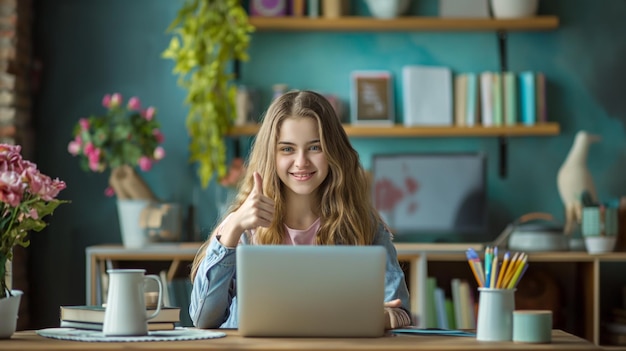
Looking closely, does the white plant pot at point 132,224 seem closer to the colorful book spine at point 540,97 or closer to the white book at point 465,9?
the white book at point 465,9

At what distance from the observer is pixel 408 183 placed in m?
4.20

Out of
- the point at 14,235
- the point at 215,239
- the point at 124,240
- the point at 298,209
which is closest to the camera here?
the point at 14,235

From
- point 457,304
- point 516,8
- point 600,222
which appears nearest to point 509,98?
point 516,8

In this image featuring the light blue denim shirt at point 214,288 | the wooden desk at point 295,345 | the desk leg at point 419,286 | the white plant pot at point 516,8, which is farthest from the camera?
the white plant pot at point 516,8

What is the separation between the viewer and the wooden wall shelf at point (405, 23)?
13.5ft

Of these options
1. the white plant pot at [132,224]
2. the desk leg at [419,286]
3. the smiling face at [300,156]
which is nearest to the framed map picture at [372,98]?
the desk leg at [419,286]

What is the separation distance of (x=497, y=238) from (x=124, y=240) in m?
1.59

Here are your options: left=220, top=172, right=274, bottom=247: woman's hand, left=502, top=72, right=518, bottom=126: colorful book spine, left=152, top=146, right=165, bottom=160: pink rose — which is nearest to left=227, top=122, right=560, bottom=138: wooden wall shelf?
left=502, top=72, right=518, bottom=126: colorful book spine

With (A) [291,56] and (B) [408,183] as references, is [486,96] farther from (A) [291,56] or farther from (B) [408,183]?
(A) [291,56]

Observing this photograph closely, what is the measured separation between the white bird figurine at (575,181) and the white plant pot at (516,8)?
0.56 m

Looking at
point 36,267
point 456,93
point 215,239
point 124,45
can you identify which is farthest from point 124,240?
point 215,239

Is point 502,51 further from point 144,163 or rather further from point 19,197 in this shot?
point 19,197

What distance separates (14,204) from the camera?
5.87ft

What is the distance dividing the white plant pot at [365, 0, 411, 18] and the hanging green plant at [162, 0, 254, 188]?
54 centimetres
